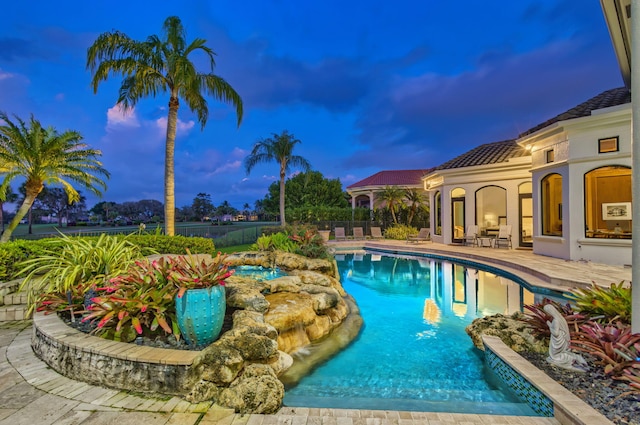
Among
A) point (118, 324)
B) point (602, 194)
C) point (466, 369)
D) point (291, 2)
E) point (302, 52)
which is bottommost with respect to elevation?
point (466, 369)

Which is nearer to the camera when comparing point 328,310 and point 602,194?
point 328,310

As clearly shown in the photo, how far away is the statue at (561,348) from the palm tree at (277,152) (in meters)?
17.4

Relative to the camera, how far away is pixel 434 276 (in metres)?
10.3

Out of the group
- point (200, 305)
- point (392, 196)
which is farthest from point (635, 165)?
point (392, 196)

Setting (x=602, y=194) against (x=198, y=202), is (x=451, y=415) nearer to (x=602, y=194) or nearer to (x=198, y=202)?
(x=602, y=194)

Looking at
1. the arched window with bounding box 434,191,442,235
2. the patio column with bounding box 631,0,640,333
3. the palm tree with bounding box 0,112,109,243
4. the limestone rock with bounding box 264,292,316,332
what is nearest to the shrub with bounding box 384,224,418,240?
the arched window with bounding box 434,191,442,235

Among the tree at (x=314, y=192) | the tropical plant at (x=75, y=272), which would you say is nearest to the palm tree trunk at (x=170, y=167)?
the tropical plant at (x=75, y=272)

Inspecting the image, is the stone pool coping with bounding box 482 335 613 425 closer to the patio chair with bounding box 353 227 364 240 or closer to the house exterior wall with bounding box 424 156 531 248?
the house exterior wall with bounding box 424 156 531 248

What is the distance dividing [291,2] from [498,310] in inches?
1053

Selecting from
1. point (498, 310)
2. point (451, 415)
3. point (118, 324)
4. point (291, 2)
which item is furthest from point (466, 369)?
point (291, 2)

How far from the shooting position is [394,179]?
28.9 meters

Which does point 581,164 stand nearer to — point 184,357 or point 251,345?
point 251,345

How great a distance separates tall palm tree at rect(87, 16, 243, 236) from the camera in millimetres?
9867

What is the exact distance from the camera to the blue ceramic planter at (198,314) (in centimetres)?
339
